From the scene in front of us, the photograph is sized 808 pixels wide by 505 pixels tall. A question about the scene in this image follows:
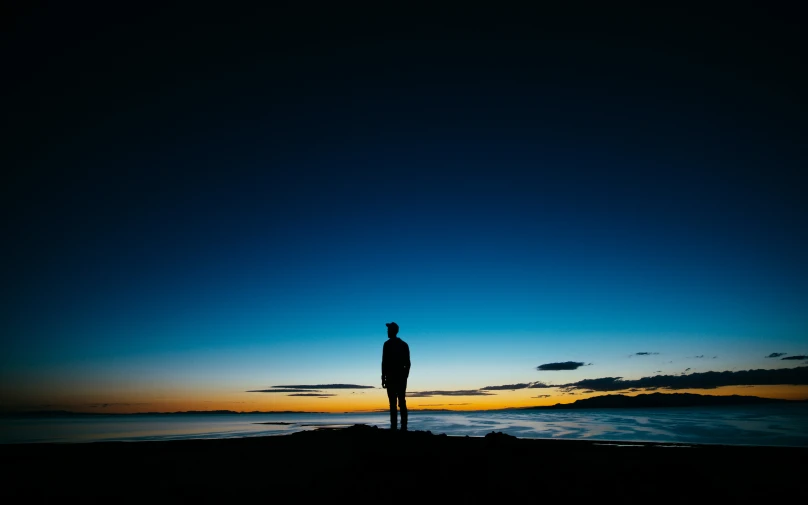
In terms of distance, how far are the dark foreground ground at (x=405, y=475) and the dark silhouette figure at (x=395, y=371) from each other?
8.21ft

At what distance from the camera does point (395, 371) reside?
1304cm

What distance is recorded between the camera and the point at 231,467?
808 cm

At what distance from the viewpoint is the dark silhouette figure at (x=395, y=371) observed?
514 inches

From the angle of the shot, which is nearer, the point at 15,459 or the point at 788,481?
the point at 788,481

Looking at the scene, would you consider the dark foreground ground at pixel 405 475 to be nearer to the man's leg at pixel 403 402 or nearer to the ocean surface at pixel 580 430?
the man's leg at pixel 403 402

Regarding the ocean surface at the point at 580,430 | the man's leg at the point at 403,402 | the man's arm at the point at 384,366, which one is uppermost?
the man's arm at the point at 384,366

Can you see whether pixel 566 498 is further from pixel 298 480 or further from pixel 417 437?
pixel 417 437

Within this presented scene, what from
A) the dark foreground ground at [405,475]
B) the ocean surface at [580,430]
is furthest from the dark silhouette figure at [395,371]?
the ocean surface at [580,430]

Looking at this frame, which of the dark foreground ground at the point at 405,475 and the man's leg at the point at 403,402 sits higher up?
the man's leg at the point at 403,402

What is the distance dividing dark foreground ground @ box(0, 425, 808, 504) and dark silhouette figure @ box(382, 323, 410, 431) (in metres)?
2.50

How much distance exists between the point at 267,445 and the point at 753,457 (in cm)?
1173

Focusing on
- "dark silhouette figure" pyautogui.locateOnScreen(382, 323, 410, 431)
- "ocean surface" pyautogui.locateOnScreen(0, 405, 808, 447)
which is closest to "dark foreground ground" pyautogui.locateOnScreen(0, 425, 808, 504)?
"dark silhouette figure" pyautogui.locateOnScreen(382, 323, 410, 431)

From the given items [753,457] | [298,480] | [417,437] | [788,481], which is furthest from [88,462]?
[753,457]

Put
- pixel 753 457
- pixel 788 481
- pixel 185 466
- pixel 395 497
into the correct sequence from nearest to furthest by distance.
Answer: pixel 395 497, pixel 788 481, pixel 185 466, pixel 753 457
